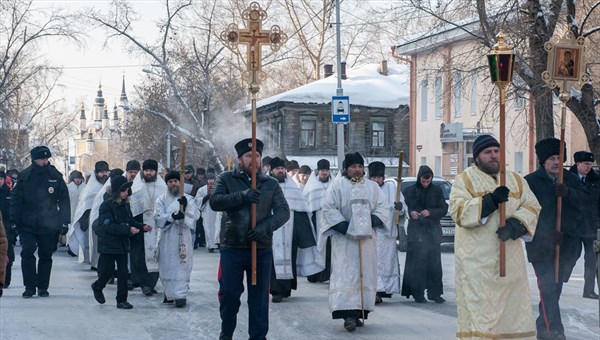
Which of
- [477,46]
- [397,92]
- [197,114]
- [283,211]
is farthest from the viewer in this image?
[397,92]

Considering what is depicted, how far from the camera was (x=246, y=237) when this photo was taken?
9.02 meters

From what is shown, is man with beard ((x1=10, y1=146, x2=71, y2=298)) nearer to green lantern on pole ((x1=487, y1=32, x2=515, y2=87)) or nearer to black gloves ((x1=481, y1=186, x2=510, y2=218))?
green lantern on pole ((x1=487, y1=32, x2=515, y2=87))

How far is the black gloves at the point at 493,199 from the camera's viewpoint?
7.68 meters

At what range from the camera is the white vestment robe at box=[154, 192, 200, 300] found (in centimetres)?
1273

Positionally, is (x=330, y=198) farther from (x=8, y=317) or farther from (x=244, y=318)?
(x=8, y=317)

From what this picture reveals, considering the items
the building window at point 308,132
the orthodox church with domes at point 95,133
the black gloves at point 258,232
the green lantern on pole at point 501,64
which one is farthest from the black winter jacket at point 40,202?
the orthodox church with domes at point 95,133

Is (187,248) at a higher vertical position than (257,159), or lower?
lower

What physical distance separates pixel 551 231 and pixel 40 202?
22.2ft

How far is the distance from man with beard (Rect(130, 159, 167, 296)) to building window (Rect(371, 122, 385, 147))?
45.0 metres

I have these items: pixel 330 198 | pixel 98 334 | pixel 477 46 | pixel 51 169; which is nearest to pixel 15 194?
pixel 51 169

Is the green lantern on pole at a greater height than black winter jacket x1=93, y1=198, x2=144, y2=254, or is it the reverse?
the green lantern on pole

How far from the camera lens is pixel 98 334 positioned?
1039 centimetres

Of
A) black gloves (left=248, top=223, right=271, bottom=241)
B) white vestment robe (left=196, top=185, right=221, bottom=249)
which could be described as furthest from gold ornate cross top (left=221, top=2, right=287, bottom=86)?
white vestment robe (left=196, top=185, right=221, bottom=249)

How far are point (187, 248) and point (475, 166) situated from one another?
552 centimetres
